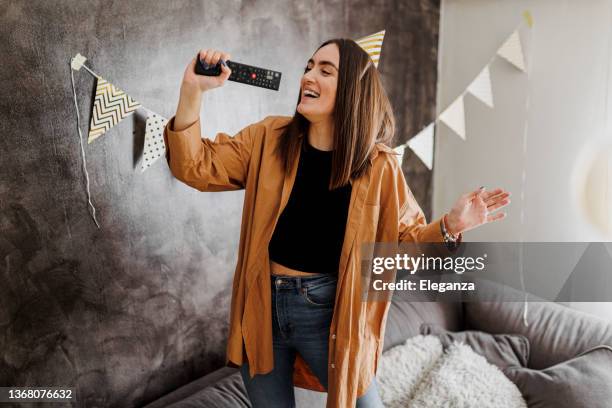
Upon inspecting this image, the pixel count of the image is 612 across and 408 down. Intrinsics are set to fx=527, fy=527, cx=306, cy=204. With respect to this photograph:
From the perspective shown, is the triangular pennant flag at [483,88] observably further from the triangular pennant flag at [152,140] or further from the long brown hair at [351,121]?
the triangular pennant flag at [152,140]

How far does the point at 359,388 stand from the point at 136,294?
774 mm

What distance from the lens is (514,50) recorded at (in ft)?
8.68

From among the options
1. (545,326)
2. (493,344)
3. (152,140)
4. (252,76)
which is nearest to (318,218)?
(252,76)

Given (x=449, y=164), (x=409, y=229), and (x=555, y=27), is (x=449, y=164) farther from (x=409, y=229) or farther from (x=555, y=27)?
(x=409, y=229)

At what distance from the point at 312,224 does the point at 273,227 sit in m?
0.09

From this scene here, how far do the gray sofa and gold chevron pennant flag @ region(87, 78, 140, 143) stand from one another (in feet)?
3.09

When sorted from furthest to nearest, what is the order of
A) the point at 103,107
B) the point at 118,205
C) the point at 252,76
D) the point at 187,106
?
the point at 118,205, the point at 103,107, the point at 252,76, the point at 187,106

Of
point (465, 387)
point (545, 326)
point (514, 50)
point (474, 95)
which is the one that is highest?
point (514, 50)

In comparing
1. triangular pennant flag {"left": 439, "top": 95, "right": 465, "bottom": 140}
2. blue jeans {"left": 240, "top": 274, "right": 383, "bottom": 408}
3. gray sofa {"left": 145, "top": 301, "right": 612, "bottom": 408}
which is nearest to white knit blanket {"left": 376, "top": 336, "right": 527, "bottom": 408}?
gray sofa {"left": 145, "top": 301, "right": 612, "bottom": 408}

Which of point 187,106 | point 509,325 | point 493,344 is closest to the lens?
point 187,106

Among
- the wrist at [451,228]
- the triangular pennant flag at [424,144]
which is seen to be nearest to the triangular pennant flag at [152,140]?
the wrist at [451,228]

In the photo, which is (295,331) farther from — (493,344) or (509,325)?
(509,325)

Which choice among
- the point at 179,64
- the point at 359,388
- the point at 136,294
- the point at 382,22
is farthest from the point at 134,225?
the point at 382,22

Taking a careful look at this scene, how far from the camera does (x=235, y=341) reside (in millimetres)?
1303
